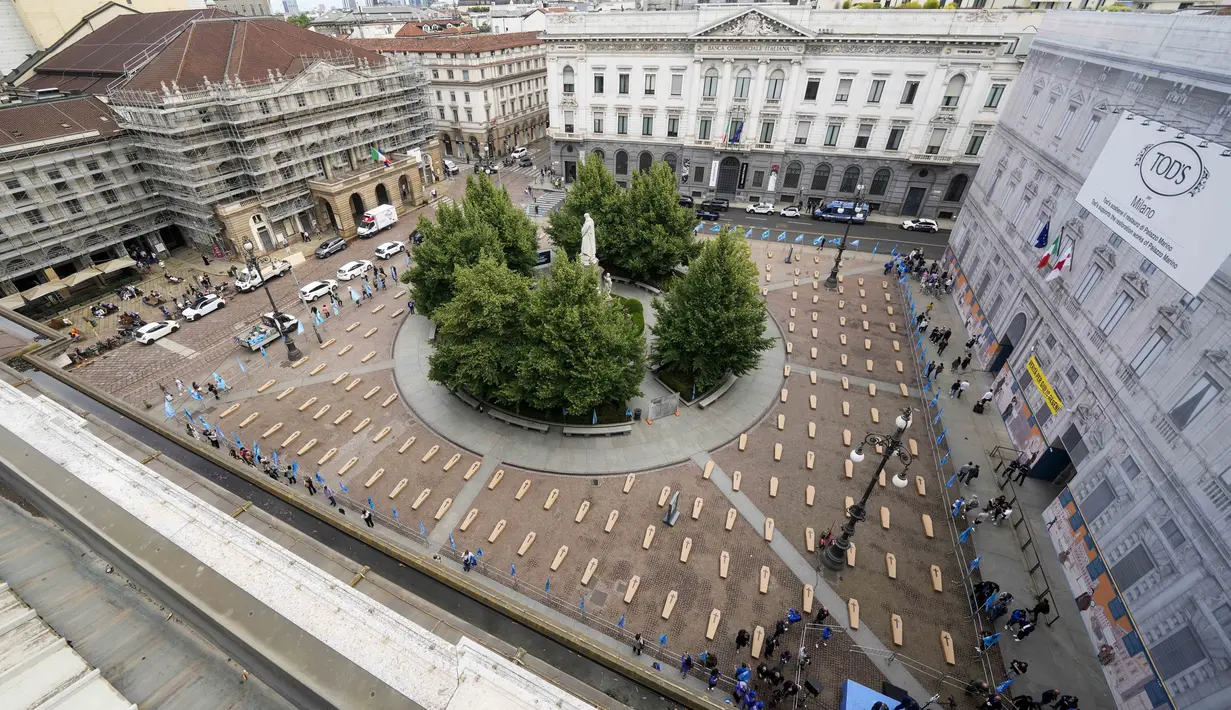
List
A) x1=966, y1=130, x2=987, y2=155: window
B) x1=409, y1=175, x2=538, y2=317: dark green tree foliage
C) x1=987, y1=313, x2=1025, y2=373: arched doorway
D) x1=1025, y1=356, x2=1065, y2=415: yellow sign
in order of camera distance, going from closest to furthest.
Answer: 1. x1=1025, y1=356, x2=1065, y2=415: yellow sign
2. x1=987, y1=313, x2=1025, y2=373: arched doorway
3. x1=409, y1=175, x2=538, y2=317: dark green tree foliage
4. x1=966, y1=130, x2=987, y2=155: window

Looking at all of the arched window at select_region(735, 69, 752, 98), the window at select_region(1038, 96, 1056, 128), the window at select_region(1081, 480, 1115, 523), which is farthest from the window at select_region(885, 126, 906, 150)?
the window at select_region(1081, 480, 1115, 523)

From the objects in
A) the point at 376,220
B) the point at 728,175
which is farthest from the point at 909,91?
the point at 376,220

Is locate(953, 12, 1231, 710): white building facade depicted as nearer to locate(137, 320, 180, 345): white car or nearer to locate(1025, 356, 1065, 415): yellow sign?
locate(1025, 356, 1065, 415): yellow sign

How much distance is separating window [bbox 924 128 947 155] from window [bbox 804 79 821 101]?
41.0ft

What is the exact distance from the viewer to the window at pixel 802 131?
A: 54.9 m

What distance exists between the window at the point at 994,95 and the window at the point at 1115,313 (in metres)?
37.3

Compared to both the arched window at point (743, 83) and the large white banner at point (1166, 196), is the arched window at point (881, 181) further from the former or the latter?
the large white banner at point (1166, 196)

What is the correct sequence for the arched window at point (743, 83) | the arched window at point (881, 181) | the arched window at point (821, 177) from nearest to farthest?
the arched window at point (743, 83)
the arched window at point (881, 181)
the arched window at point (821, 177)

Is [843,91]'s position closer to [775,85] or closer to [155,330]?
[775,85]

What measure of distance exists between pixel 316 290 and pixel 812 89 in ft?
172

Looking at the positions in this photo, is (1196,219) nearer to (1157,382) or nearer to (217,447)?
(1157,382)

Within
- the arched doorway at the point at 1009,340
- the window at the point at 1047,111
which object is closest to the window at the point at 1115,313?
the arched doorway at the point at 1009,340

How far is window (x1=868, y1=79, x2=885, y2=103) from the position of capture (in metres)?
51.1

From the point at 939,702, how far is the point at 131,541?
23820mm
